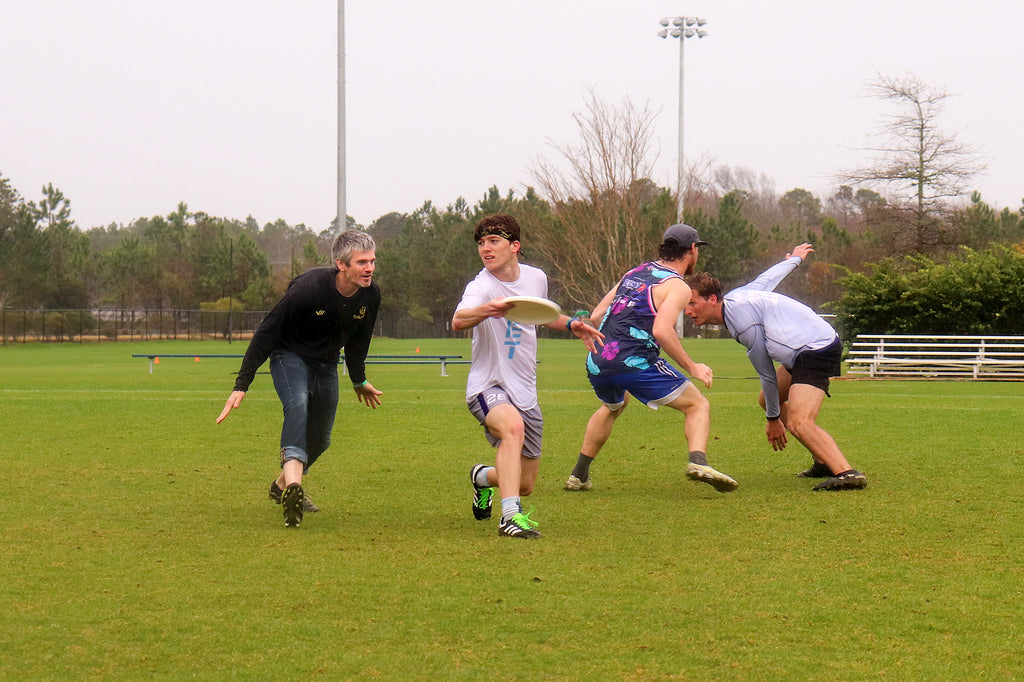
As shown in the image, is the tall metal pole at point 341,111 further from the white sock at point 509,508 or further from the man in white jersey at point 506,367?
the white sock at point 509,508

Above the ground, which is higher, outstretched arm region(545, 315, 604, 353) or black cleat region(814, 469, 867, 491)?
outstretched arm region(545, 315, 604, 353)

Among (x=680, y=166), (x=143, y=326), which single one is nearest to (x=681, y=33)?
(x=680, y=166)

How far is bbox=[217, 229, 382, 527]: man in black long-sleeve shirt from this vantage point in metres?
7.15

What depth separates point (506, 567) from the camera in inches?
233

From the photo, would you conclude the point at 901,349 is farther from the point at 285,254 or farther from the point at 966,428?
the point at 285,254

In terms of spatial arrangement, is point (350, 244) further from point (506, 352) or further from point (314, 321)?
point (506, 352)

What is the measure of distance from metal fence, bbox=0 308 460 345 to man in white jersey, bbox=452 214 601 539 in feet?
193

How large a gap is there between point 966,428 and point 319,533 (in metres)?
Result: 8.73

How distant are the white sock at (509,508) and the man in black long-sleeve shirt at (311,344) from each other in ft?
4.17

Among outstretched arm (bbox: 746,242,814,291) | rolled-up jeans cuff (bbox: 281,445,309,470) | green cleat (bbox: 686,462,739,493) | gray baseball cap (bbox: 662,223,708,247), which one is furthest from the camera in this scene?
outstretched arm (bbox: 746,242,814,291)

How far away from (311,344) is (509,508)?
1702 millimetres

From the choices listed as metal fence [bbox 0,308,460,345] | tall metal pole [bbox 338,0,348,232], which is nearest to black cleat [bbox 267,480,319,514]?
tall metal pole [bbox 338,0,348,232]

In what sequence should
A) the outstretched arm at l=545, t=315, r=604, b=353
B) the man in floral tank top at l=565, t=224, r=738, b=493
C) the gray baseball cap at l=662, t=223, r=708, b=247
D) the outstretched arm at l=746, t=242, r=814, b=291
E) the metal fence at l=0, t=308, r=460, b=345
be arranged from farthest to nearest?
the metal fence at l=0, t=308, r=460, b=345 < the outstretched arm at l=746, t=242, r=814, b=291 < the gray baseball cap at l=662, t=223, r=708, b=247 < the man in floral tank top at l=565, t=224, r=738, b=493 < the outstretched arm at l=545, t=315, r=604, b=353

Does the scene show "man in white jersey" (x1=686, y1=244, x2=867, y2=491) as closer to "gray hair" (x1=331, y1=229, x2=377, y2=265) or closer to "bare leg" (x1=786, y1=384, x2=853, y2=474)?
"bare leg" (x1=786, y1=384, x2=853, y2=474)
